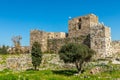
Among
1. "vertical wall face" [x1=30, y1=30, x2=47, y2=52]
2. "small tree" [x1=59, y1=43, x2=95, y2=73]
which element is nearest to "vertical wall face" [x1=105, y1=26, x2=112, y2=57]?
"small tree" [x1=59, y1=43, x2=95, y2=73]

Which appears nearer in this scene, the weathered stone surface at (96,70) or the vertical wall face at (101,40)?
the weathered stone surface at (96,70)

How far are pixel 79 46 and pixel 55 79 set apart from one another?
12.4 metres

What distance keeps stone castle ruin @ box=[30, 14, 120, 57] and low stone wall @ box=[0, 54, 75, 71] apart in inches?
239

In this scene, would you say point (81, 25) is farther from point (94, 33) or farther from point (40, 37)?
point (40, 37)

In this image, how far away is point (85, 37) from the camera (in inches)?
1907

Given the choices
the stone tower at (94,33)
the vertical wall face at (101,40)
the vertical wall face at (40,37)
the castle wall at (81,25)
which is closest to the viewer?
the vertical wall face at (101,40)

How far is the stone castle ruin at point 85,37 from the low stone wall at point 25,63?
239 inches

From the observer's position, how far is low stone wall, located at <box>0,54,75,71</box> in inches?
1666

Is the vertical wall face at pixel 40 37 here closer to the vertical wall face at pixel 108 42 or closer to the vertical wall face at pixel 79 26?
the vertical wall face at pixel 79 26

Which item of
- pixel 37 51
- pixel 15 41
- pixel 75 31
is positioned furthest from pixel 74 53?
pixel 15 41

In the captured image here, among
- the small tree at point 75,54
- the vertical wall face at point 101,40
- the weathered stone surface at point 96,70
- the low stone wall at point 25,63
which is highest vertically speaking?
the vertical wall face at point 101,40

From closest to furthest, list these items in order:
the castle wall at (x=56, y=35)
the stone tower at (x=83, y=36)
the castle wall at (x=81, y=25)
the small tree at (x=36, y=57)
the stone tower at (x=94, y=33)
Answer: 1. the small tree at (x=36, y=57)
2. the stone tower at (x=94, y=33)
3. the stone tower at (x=83, y=36)
4. the castle wall at (x=81, y=25)
5. the castle wall at (x=56, y=35)

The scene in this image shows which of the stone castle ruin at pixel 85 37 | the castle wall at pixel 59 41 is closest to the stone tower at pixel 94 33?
the stone castle ruin at pixel 85 37

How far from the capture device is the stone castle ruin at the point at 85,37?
44469 mm
